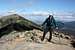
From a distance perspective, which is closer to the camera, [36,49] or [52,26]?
[36,49]

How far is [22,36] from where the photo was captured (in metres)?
27.1

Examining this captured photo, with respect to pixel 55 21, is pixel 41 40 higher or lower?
lower

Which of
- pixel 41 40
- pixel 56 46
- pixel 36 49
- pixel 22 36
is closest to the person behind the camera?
pixel 36 49

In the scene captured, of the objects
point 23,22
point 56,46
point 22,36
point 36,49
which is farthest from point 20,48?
point 23,22

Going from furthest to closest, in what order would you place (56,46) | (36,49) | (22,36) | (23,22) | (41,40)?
(23,22)
(22,36)
(41,40)
(56,46)
(36,49)

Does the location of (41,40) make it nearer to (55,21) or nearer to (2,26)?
(55,21)

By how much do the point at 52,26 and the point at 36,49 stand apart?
11.8ft

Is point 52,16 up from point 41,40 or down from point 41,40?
up

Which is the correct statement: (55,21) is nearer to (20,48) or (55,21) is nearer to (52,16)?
(52,16)

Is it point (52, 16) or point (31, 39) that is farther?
point (31, 39)

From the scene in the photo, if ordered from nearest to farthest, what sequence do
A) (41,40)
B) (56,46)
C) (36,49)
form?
(36,49) < (56,46) < (41,40)

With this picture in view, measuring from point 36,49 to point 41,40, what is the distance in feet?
12.4

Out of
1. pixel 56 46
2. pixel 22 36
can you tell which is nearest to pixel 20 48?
pixel 56 46

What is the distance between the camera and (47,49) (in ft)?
70.1
